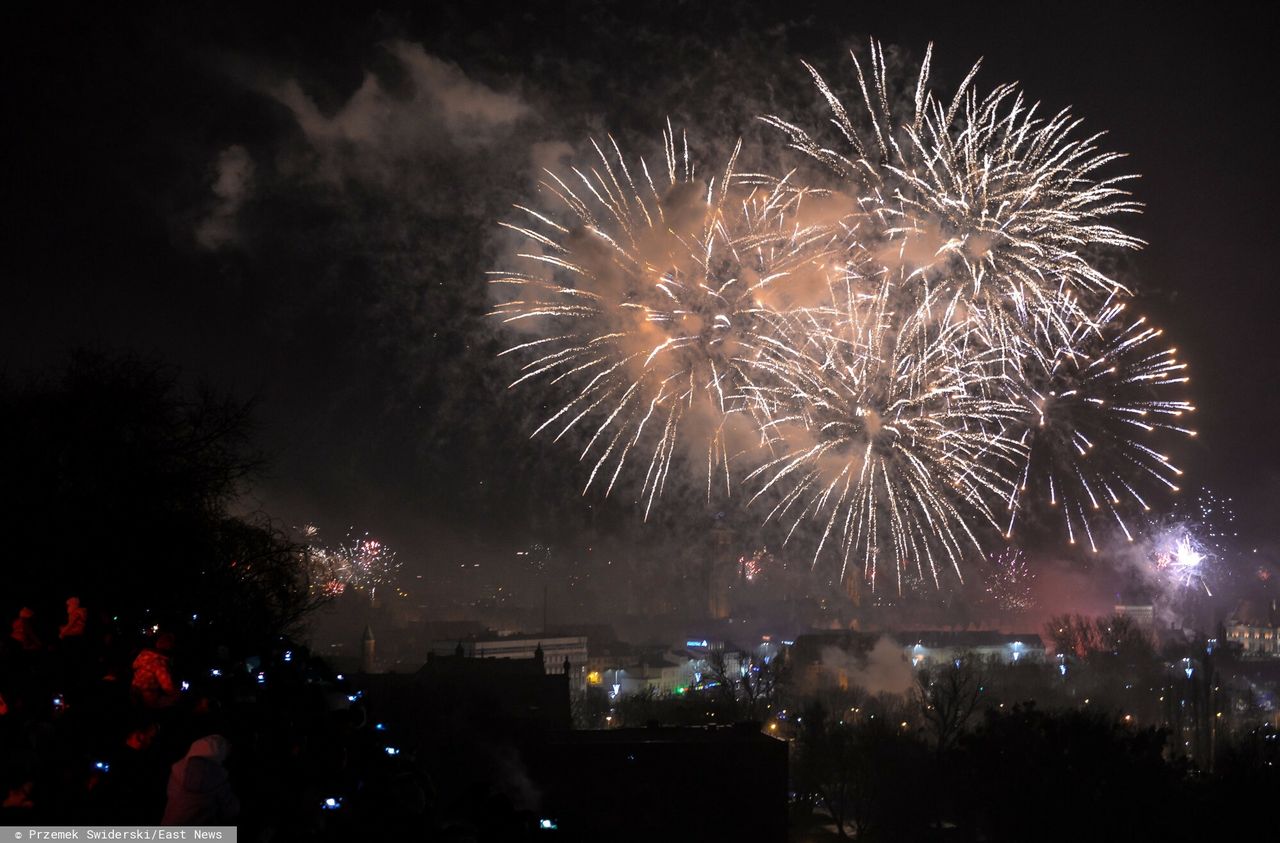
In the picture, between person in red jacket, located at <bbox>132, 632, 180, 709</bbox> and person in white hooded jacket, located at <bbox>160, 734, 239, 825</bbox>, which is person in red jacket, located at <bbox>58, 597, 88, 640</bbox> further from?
person in white hooded jacket, located at <bbox>160, 734, 239, 825</bbox>

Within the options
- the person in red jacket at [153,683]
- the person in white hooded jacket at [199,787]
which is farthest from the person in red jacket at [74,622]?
the person in white hooded jacket at [199,787]

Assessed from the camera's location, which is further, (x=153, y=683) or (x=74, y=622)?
(x=74, y=622)

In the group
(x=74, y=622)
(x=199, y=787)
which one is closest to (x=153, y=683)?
(x=74, y=622)

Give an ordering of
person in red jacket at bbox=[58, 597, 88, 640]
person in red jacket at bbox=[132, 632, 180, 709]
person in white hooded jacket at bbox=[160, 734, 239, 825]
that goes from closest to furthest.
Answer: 1. person in white hooded jacket at bbox=[160, 734, 239, 825]
2. person in red jacket at bbox=[132, 632, 180, 709]
3. person in red jacket at bbox=[58, 597, 88, 640]

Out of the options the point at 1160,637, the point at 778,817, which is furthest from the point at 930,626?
the point at 778,817

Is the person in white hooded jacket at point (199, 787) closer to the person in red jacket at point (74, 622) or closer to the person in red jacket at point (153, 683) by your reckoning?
the person in red jacket at point (153, 683)

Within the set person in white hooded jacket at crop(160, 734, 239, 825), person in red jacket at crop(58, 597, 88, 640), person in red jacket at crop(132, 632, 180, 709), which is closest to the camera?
person in white hooded jacket at crop(160, 734, 239, 825)

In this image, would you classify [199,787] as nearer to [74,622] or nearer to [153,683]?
[153,683]

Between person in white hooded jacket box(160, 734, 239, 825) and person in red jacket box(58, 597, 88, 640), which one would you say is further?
person in red jacket box(58, 597, 88, 640)

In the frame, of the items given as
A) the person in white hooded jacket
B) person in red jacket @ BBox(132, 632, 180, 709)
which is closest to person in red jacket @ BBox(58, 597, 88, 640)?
person in red jacket @ BBox(132, 632, 180, 709)
